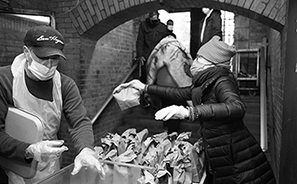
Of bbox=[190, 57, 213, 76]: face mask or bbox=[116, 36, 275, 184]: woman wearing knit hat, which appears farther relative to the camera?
bbox=[190, 57, 213, 76]: face mask

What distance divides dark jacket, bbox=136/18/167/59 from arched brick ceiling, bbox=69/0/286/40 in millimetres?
1167

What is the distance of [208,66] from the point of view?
7.58 feet

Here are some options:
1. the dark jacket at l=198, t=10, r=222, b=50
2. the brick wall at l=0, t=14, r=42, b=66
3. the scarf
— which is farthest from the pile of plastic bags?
the dark jacket at l=198, t=10, r=222, b=50

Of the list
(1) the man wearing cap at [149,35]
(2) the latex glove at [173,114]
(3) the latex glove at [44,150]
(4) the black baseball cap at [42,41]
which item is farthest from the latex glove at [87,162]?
(1) the man wearing cap at [149,35]

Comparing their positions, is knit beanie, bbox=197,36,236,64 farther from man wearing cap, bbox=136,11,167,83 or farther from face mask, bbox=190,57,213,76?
man wearing cap, bbox=136,11,167,83

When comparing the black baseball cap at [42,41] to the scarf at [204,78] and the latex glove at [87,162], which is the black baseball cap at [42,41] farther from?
the scarf at [204,78]

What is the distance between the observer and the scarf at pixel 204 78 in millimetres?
2128

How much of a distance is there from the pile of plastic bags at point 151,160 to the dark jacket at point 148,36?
3262mm

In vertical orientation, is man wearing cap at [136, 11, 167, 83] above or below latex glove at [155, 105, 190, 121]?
above

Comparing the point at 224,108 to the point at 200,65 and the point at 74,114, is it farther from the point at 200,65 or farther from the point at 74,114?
the point at 74,114

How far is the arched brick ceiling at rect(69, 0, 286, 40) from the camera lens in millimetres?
3111

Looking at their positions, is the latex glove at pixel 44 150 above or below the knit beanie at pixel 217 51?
below

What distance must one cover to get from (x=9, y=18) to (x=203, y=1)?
96.1 inches

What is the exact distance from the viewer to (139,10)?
155 inches
